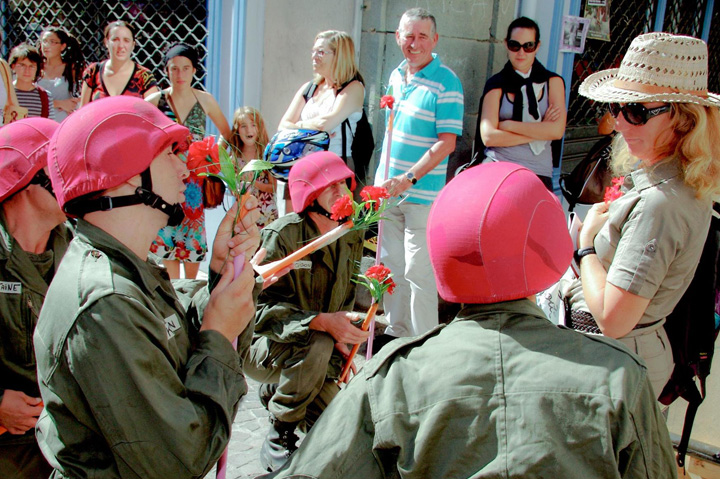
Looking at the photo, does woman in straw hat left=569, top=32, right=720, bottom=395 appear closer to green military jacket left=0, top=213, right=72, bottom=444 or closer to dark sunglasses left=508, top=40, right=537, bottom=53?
green military jacket left=0, top=213, right=72, bottom=444

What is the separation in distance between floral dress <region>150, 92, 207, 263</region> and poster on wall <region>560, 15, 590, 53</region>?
3.29 m

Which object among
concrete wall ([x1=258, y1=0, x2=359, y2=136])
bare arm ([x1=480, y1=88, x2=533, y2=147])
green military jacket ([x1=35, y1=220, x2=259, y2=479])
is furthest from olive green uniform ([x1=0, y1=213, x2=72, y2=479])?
concrete wall ([x1=258, y1=0, x2=359, y2=136])

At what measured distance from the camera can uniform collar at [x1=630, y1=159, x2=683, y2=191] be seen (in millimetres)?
2643

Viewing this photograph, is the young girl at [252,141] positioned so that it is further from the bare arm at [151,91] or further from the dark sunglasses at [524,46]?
the dark sunglasses at [524,46]

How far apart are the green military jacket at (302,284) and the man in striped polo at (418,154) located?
1185mm

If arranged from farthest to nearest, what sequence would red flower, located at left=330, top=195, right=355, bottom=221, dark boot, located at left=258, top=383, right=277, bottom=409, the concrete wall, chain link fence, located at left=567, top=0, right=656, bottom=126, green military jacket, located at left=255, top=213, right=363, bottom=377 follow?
chain link fence, located at left=567, top=0, right=656, bottom=126 < the concrete wall < dark boot, located at left=258, top=383, right=277, bottom=409 < green military jacket, located at left=255, top=213, right=363, bottom=377 < red flower, located at left=330, top=195, right=355, bottom=221

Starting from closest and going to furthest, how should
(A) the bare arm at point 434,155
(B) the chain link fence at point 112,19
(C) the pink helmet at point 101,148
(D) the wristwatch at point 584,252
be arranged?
1. (C) the pink helmet at point 101,148
2. (D) the wristwatch at point 584,252
3. (A) the bare arm at point 434,155
4. (B) the chain link fence at point 112,19

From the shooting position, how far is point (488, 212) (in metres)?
1.64

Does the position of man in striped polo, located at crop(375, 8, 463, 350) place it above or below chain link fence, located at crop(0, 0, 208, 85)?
below

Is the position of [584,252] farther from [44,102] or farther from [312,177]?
[44,102]

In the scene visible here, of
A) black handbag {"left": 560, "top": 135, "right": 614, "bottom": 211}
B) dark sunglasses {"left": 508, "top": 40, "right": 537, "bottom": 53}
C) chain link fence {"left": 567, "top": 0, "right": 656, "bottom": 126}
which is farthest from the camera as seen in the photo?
chain link fence {"left": 567, "top": 0, "right": 656, "bottom": 126}

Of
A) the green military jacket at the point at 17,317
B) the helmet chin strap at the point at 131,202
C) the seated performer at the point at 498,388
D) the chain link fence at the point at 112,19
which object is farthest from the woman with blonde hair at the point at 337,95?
the seated performer at the point at 498,388

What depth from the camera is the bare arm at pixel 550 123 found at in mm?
5137

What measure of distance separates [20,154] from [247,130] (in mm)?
3227
